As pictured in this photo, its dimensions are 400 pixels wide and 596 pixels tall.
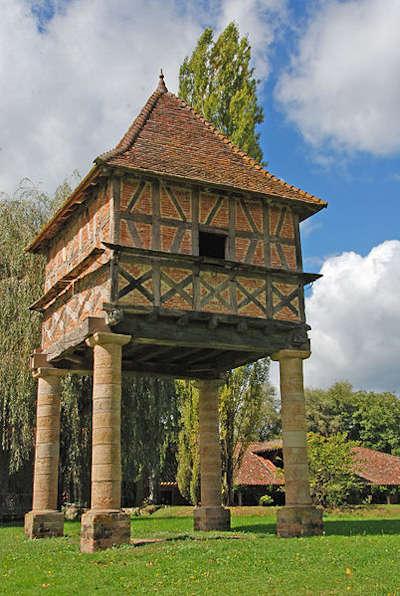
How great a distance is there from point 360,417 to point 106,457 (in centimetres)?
3898

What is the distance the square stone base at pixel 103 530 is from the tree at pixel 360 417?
34.5 metres

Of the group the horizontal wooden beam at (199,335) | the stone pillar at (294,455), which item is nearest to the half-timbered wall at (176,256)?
the horizontal wooden beam at (199,335)

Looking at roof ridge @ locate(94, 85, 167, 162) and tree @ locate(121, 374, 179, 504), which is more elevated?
roof ridge @ locate(94, 85, 167, 162)

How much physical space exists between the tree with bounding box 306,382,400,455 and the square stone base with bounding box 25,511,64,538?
3198 centimetres

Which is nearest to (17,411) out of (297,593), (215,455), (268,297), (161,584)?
(215,455)

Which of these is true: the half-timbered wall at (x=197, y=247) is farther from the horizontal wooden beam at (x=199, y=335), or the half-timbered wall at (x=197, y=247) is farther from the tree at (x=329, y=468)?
the tree at (x=329, y=468)

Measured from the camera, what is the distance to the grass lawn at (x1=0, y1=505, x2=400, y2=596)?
28.5 feet

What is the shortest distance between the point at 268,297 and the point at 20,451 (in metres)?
10.1

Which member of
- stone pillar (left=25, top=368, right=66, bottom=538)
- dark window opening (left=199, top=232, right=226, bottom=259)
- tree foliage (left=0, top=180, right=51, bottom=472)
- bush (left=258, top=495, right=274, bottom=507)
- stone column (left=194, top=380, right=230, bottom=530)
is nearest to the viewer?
stone pillar (left=25, top=368, right=66, bottom=538)

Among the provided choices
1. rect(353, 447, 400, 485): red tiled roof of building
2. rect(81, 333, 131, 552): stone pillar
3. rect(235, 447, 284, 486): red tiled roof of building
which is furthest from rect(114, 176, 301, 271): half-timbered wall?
rect(353, 447, 400, 485): red tiled roof of building

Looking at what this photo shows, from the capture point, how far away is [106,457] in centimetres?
1272

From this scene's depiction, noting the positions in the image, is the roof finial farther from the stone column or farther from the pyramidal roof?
the stone column

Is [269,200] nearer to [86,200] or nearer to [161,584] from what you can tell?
[86,200]

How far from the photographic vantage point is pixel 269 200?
51.6 feet
